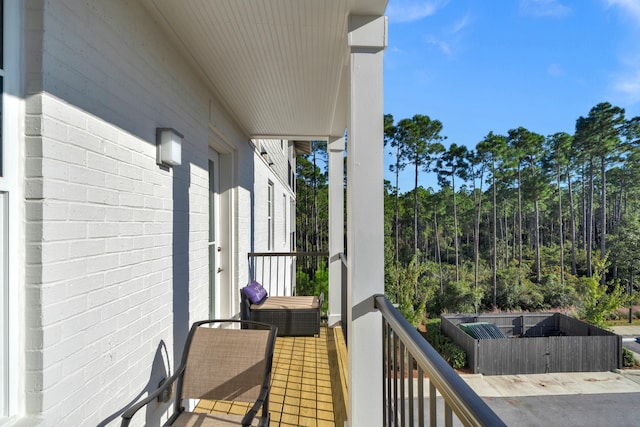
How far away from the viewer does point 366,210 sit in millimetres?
1811

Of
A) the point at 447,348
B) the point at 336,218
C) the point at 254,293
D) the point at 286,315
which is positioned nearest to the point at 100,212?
the point at 254,293

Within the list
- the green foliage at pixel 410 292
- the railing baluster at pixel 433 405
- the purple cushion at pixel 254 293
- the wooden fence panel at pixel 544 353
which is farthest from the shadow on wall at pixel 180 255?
the wooden fence panel at pixel 544 353

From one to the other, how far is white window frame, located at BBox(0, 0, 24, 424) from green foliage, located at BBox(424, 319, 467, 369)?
13947 millimetres

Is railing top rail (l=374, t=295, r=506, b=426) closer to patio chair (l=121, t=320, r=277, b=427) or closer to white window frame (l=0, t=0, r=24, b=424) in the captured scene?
patio chair (l=121, t=320, r=277, b=427)

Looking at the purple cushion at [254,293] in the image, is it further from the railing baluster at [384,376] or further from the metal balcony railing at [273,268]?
the railing baluster at [384,376]

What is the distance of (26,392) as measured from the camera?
111cm

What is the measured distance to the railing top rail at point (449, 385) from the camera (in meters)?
0.76

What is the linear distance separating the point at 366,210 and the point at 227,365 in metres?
1.17

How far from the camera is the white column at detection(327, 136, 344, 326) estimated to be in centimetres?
435

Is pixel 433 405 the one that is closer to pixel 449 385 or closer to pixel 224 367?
pixel 449 385

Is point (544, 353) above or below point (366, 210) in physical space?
below

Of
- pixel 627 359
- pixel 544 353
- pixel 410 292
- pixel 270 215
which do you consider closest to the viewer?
pixel 270 215

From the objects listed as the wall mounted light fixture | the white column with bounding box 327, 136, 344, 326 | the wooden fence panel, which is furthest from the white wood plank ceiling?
the wooden fence panel

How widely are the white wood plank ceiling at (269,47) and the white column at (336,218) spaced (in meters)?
0.77
